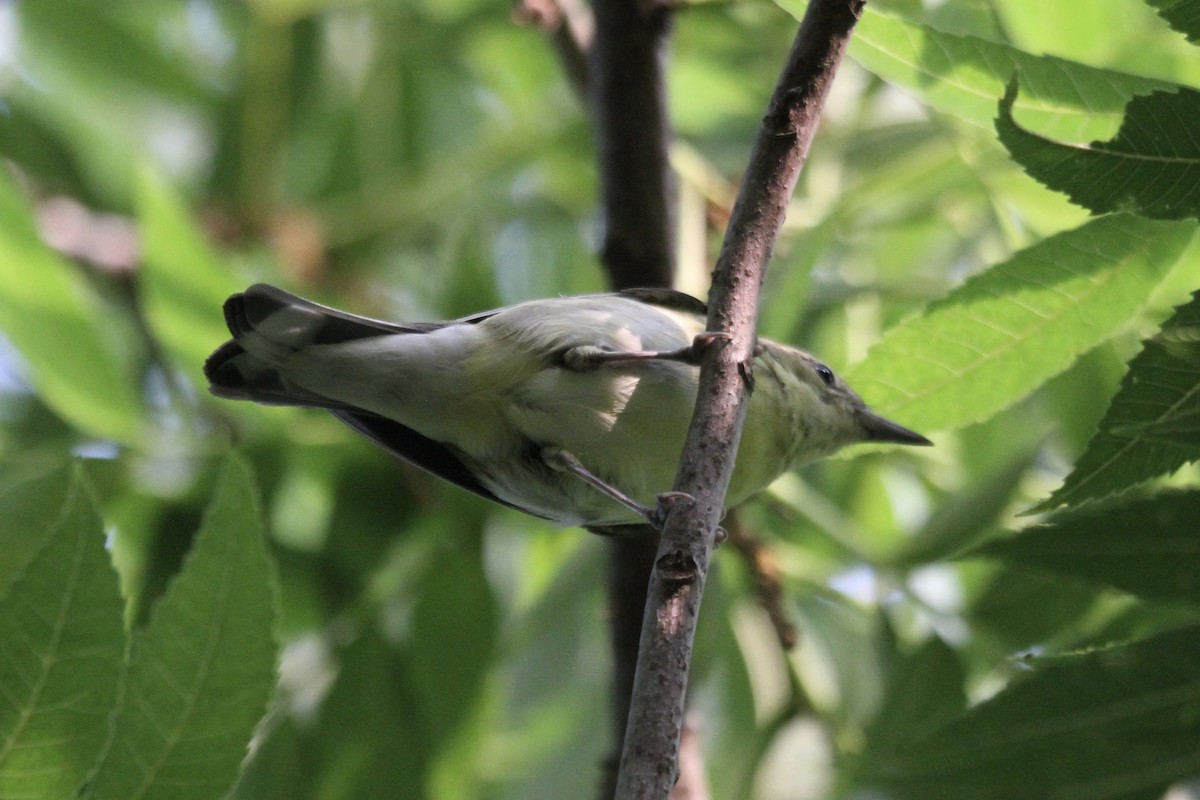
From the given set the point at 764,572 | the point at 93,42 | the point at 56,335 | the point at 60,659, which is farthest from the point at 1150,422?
the point at 93,42

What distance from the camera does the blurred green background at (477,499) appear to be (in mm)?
2979

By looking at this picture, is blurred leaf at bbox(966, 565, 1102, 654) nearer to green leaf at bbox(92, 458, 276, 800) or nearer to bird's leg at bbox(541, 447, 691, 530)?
bird's leg at bbox(541, 447, 691, 530)

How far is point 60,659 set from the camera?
198 centimetres

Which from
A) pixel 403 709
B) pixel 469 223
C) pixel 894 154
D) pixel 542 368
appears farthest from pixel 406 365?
pixel 894 154

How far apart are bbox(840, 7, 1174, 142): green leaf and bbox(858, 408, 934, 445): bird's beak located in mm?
991

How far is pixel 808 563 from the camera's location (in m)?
3.37

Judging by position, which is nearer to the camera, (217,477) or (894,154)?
(217,477)

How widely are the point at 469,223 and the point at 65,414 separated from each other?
1.36 m

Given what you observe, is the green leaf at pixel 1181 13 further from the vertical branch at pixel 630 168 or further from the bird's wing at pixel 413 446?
the bird's wing at pixel 413 446

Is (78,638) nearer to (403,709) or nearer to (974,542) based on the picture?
(403,709)

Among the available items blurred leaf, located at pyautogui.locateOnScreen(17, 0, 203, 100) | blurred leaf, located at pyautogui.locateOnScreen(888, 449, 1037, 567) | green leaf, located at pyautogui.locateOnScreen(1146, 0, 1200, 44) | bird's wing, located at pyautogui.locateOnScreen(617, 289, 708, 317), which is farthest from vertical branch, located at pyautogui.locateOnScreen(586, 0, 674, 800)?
blurred leaf, located at pyautogui.locateOnScreen(17, 0, 203, 100)

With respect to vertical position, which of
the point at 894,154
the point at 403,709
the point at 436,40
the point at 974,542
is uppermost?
the point at 436,40

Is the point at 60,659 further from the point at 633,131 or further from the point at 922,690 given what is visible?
the point at 922,690

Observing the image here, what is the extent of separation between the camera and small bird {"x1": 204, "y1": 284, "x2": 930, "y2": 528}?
270 centimetres
